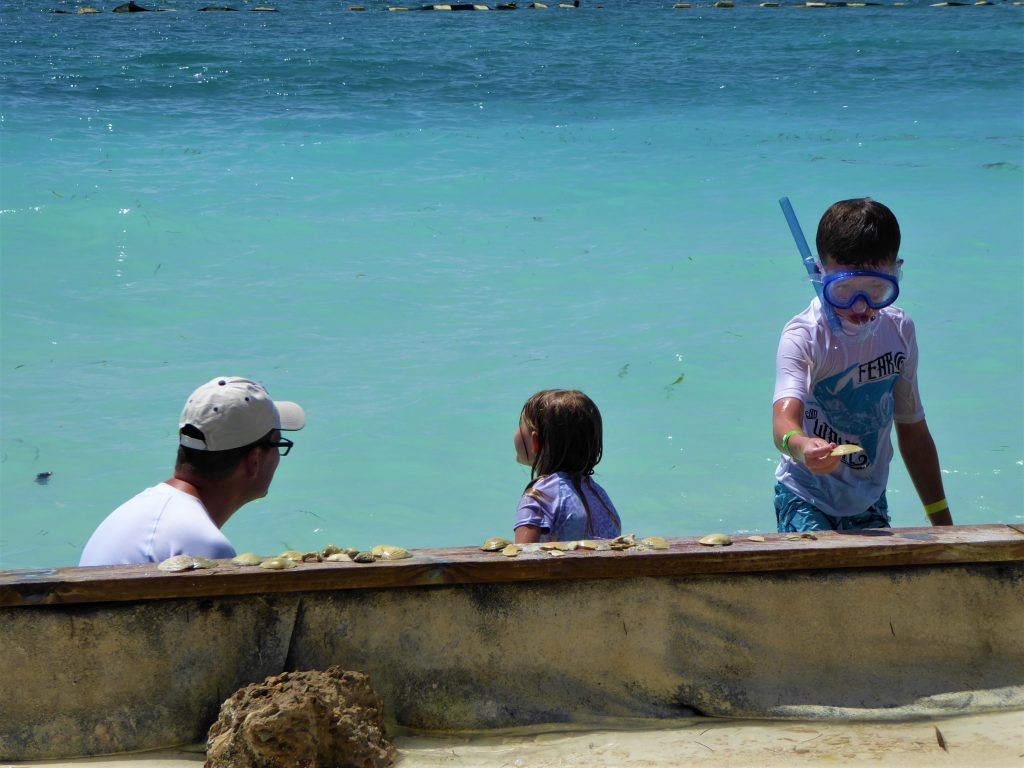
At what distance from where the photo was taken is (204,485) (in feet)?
9.71

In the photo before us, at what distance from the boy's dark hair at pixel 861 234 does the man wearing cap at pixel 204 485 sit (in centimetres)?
152

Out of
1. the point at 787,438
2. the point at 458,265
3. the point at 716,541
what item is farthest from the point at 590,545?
the point at 458,265

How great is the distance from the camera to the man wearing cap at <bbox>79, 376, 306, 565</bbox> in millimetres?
2773

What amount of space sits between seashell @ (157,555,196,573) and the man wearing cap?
17 cm

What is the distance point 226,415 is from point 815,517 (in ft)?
5.11

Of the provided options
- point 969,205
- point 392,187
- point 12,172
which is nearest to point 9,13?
point 12,172

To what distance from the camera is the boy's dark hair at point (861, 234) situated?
2.92 m

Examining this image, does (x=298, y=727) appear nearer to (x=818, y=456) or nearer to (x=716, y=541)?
(x=716, y=541)

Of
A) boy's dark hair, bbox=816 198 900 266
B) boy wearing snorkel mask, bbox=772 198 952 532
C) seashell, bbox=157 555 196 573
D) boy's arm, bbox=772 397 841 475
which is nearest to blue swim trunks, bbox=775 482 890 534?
boy wearing snorkel mask, bbox=772 198 952 532

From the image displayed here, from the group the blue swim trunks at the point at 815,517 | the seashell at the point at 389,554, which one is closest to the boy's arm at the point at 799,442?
the blue swim trunks at the point at 815,517

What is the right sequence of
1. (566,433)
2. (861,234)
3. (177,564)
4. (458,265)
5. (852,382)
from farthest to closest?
(458,265)
(566,433)
(852,382)
(861,234)
(177,564)

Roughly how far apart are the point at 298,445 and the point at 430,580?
358 centimetres

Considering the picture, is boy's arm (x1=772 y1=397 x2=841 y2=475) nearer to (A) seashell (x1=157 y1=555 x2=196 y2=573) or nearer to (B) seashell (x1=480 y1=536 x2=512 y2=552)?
(B) seashell (x1=480 y1=536 x2=512 y2=552)

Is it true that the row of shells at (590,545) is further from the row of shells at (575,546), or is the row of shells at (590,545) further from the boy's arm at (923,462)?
the boy's arm at (923,462)
